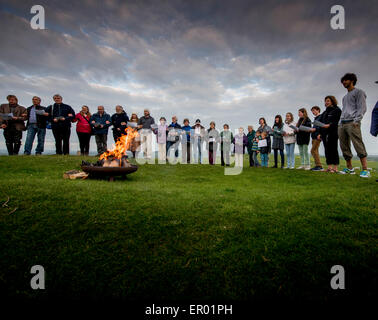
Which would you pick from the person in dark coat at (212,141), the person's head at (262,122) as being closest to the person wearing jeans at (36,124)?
the person in dark coat at (212,141)

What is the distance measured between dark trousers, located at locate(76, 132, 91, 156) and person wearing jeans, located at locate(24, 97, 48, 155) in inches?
88.1

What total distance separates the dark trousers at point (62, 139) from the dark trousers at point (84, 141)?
83cm

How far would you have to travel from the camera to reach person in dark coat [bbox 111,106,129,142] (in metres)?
15.2

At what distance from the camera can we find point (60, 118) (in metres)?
13.1

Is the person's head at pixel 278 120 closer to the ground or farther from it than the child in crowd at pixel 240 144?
farther from it

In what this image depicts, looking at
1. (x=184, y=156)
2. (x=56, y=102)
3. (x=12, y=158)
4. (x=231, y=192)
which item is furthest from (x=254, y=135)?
(x=12, y=158)

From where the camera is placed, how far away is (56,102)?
13.6m

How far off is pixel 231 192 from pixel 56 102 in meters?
13.3

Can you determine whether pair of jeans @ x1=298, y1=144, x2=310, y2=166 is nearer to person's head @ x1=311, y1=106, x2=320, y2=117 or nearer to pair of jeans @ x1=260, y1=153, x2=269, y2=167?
person's head @ x1=311, y1=106, x2=320, y2=117

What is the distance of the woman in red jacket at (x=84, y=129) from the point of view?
14586 mm

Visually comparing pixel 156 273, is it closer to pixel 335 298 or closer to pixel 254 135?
pixel 335 298

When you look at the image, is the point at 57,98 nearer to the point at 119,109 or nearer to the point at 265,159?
the point at 119,109

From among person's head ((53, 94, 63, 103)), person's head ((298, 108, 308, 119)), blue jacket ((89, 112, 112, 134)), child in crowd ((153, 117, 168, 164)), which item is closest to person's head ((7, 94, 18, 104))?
person's head ((53, 94, 63, 103))

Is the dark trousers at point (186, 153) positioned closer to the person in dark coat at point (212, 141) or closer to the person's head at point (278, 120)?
the person in dark coat at point (212, 141)
